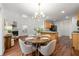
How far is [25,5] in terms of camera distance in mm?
2455

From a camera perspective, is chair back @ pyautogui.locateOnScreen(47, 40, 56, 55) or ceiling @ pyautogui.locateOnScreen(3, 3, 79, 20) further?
chair back @ pyautogui.locateOnScreen(47, 40, 56, 55)

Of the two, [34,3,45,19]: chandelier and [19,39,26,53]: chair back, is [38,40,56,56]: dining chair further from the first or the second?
[34,3,45,19]: chandelier

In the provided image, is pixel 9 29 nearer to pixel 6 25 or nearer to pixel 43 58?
pixel 6 25

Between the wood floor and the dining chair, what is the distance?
0.10 metres

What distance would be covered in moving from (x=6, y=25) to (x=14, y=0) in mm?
575

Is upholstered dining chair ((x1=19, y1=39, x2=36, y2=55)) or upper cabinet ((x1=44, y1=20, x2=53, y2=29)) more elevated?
upper cabinet ((x1=44, y1=20, x2=53, y2=29))

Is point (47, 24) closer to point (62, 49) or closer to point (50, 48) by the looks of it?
point (50, 48)

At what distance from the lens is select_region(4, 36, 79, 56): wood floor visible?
8.25 ft

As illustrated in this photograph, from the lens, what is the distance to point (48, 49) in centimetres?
265

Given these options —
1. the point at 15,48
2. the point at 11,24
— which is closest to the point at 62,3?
the point at 11,24

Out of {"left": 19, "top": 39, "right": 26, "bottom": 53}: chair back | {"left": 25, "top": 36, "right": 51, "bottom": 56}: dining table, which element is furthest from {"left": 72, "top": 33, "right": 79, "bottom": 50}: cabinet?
{"left": 19, "top": 39, "right": 26, "bottom": 53}: chair back

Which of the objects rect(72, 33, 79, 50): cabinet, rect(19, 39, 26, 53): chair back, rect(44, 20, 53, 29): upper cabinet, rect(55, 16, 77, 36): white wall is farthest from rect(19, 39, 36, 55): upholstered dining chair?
rect(72, 33, 79, 50): cabinet

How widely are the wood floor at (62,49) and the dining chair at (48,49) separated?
95 millimetres

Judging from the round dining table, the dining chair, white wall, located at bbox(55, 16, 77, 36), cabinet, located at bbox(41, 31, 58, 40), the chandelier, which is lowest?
the dining chair
